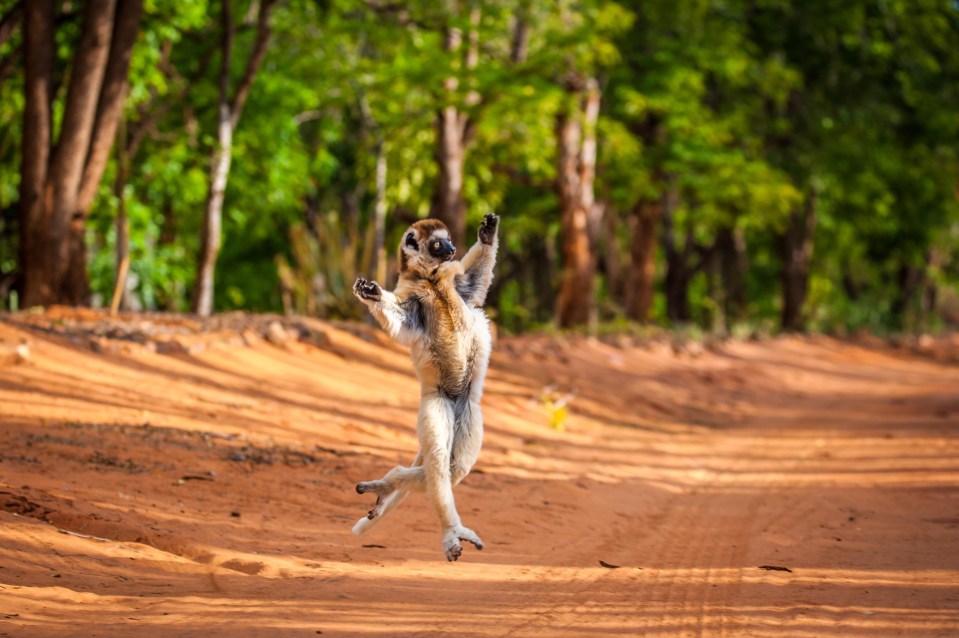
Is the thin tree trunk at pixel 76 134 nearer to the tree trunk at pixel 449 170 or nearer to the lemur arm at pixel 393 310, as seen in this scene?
the tree trunk at pixel 449 170

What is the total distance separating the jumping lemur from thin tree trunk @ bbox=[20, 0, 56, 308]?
965 centimetres

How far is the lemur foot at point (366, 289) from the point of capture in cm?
647

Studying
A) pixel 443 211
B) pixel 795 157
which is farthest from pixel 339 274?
pixel 795 157

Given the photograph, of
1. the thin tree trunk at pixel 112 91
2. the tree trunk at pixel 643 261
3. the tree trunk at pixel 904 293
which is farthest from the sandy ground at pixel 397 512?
the tree trunk at pixel 904 293

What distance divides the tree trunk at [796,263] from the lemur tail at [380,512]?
30.3 meters

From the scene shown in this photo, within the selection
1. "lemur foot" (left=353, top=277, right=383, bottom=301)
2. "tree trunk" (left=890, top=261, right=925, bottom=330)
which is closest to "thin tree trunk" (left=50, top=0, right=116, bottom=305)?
"lemur foot" (left=353, top=277, right=383, bottom=301)

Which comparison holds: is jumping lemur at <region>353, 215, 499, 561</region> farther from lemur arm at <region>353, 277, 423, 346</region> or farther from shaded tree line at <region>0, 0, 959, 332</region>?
shaded tree line at <region>0, 0, 959, 332</region>

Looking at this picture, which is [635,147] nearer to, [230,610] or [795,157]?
[795,157]

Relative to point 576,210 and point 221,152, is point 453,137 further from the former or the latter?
point 221,152

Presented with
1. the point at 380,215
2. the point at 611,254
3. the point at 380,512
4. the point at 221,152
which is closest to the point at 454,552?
the point at 380,512

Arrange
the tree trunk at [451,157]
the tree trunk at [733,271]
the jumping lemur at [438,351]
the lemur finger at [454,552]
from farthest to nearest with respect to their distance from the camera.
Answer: the tree trunk at [733,271] → the tree trunk at [451,157] → the jumping lemur at [438,351] → the lemur finger at [454,552]

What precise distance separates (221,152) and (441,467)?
11.3 m

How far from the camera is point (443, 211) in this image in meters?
22.1

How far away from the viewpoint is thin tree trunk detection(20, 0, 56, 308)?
1531 cm
